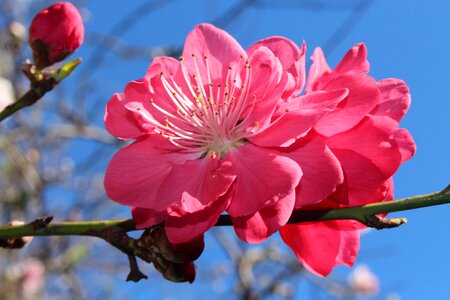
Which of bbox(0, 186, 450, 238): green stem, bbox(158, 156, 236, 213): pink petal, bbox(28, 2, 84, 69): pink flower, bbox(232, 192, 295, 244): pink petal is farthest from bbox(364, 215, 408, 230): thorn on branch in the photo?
bbox(28, 2, 84, 69): pink flower

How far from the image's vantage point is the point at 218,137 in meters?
1.00

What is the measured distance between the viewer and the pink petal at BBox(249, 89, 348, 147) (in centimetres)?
85

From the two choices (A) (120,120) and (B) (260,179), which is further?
(A) (120,120)

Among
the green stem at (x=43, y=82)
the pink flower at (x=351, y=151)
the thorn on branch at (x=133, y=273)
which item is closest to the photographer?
the pink flower at (x=351, y=151)

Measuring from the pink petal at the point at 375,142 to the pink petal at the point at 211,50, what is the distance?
241mm

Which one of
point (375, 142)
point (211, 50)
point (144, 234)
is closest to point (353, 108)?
point (375, 142)

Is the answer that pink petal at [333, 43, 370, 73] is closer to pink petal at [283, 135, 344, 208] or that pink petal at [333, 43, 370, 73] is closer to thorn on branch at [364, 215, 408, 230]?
pink petal at [283, 135, 344, 208]

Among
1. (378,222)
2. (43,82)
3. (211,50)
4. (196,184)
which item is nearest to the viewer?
(378,222)

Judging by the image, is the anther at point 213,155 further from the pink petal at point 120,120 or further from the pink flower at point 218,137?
the pink petal at point 120,120

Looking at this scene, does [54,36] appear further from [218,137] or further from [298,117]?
[298,117]

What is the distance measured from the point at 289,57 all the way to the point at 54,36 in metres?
0.52

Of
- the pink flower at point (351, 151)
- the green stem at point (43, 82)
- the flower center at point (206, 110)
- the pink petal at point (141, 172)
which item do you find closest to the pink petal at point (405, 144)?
the pink flower at point (351, 151)

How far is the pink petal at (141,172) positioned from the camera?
0.91 meters

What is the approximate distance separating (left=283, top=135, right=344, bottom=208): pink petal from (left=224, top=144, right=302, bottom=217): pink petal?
0.08 feet
